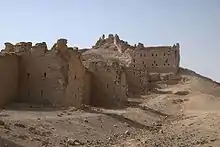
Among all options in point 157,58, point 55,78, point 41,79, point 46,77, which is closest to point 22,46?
Result: point 41,79

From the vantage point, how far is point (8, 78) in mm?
27562

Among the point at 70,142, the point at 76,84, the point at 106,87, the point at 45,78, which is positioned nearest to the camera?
the point at 70,142

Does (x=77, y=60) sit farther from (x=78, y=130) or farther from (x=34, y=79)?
(x=78, y=130)

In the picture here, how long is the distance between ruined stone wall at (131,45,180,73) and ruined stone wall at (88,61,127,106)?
23.1 m

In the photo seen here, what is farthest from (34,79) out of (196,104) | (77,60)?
(196,104)

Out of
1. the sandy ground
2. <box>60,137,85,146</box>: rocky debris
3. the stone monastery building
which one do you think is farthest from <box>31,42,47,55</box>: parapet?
<box>60,137,85,146</box>: rocky debris

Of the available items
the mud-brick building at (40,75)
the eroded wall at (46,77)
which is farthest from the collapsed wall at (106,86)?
the eroded wall at (46,77)

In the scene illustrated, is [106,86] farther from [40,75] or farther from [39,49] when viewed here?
[39,49]

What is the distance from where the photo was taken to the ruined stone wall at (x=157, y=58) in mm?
60250

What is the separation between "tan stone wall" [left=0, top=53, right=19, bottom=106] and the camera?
26.7m

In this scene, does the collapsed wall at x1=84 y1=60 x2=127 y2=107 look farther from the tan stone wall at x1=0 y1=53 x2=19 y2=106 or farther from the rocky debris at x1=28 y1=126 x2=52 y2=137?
the rocky debris at x1=28 y1=126 x2=52 y2=137

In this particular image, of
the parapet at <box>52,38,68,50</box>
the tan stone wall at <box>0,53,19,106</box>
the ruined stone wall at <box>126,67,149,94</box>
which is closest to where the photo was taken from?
the tan stone wall at <box>0,53,19,106</box>

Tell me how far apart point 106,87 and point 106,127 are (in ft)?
38.8

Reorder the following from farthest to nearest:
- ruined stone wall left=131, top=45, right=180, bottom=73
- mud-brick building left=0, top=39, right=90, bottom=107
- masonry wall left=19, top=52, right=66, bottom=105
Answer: ruined stone wall left=131, top=45, right=180, bottom=73, masonry wall left=19, top=52, right=66, bottom=105, mud-brick building left=0, top=39, right=90, bottom=107
